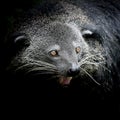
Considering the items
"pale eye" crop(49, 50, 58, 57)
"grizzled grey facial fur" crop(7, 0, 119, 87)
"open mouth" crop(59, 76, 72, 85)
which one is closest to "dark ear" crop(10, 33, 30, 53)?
"grizzled grey facial fur" crop(7, 0, 119, 87)

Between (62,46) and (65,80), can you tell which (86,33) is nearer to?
(62,46)

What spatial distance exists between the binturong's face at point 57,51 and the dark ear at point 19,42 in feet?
0.06

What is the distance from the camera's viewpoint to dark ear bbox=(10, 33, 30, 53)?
225 inches

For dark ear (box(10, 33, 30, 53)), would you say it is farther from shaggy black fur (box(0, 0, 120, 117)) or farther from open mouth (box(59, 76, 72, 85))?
open mouth (box(59, 76, 72, 85))

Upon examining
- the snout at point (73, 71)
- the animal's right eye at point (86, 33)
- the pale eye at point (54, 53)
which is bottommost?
the snout at point (73, 71)

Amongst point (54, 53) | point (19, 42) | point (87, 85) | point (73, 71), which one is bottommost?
point (87, 85)

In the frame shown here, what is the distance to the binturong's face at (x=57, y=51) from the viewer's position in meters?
5.51

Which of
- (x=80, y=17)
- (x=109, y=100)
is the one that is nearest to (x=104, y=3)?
(x=80, y=17)

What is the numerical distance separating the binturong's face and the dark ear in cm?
2

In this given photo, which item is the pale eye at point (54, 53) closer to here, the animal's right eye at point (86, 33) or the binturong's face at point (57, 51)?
the binturong's face at point (57, 51)

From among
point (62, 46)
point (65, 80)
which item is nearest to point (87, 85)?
point (65, 80)

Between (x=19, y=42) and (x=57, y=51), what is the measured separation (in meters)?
0.49

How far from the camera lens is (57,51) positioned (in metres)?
5.54

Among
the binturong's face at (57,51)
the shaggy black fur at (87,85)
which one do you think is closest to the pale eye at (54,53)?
the binturong's face at (57,51)
